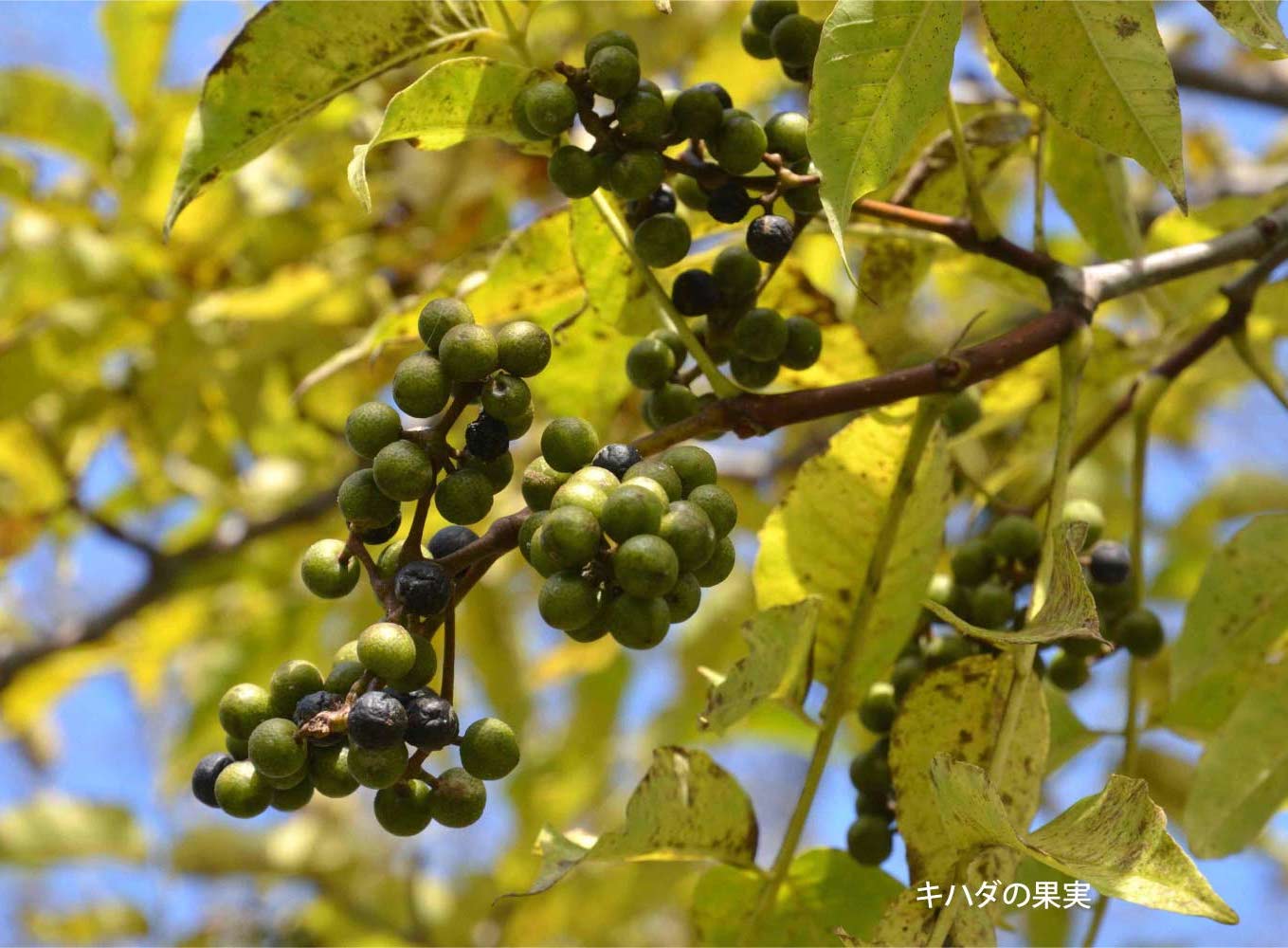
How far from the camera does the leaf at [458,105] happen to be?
1.24 metres

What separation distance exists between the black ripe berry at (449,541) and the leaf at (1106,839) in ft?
1.39

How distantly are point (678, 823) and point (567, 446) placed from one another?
411 millimetres

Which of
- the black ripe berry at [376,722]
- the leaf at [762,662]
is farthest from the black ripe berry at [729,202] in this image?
the black ripe berry at [376,722]

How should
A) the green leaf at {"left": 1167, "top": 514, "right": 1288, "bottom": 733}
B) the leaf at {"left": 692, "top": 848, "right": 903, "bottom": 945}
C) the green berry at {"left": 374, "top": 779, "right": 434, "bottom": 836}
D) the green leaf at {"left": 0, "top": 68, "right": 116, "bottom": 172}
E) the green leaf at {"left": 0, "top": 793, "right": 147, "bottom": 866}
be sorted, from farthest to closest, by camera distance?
the green leaf at {"left": 0, "top": 793, "right": 147, "bottom": 866} < the green leaf at {"left": 0, "top": 68, "right": 116, "bottom": 172} < the green leaf at {"left": 1167, "top": 514, "right": 1288, "bottom": 733} < the leaf at {"left": 692, "top": 848, "right": 903, "bottom": 945} < the green berry at {"left": 374, "top": 779, "right": 434, "bottom": 836}

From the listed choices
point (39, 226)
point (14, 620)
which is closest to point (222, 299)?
point (39, 226)

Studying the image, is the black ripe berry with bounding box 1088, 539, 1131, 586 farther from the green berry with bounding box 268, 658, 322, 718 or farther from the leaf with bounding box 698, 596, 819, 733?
the green berry with bounding box 268, 658, 322, 718

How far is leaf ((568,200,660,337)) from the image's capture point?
4.79 ft

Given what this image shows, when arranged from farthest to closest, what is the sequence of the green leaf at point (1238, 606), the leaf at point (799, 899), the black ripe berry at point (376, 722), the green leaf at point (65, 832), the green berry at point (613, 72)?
the green leaf at point (65, 832) → the green leaf at point (1238, 606) → the leaf at point (799, 899) → the green berry at point (613, 72) → the black ripe berry at point (376, 722)

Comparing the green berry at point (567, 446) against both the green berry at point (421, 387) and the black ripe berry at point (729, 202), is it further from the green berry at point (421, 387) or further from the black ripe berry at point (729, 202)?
the black ripe berry at point (729, 202)

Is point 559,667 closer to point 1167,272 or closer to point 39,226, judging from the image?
point 39,226

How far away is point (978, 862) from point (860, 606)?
371 mm

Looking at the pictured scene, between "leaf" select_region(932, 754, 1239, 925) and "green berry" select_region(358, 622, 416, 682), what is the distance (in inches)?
17.0

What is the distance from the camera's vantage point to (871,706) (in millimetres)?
1523

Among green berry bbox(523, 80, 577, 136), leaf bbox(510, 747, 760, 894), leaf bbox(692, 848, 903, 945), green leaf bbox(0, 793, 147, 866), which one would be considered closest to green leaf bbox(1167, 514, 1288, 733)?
leaf bbox(692, 848, 903, 945)
